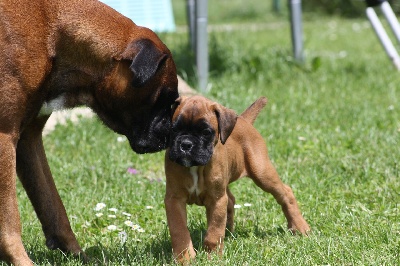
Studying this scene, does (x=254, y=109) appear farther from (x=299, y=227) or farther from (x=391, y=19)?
(x=391, y=19)

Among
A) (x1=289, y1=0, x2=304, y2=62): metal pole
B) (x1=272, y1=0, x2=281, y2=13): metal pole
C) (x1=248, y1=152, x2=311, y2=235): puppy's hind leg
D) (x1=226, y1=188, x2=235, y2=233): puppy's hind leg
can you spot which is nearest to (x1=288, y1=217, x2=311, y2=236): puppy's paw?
(x1=248, y1=152, x2=311, y2=235): puppy's hind leg

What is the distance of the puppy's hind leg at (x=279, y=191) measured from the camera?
14.3 ft

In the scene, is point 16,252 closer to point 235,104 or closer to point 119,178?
point 119,178

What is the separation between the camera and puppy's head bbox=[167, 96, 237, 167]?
3.75 m

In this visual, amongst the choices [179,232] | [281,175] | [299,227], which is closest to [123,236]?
[179,232]

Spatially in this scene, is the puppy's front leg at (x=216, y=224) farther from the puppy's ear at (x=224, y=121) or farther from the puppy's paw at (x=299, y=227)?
the puppy's paw at (x=299, y=227)

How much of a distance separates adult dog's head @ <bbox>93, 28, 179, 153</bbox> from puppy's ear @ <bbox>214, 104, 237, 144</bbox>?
0.25 m

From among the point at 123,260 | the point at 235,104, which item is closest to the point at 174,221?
the point at 123,260

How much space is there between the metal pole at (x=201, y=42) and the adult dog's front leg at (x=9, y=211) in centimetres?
392

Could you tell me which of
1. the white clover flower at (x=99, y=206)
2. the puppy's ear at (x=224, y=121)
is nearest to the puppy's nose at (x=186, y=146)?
the puppy's ear at (x=224, y=121)

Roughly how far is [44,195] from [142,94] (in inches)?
30.4

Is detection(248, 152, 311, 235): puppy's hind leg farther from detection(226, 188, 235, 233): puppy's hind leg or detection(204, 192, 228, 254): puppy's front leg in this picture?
detection(204, 192, 228, 254): puppy's front leg

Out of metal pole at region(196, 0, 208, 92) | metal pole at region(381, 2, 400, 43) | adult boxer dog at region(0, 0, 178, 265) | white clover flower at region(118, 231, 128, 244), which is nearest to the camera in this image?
adult boxer dog at region(0, 0, 178, 265)

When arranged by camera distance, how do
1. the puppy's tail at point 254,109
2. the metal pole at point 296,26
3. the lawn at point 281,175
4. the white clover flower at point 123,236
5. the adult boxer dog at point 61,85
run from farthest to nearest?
the metal pole at point 296,26 < the puppy's tail at point 254,109 < the white clover flower at point 123,236 < the lawn at point 281,175 < the adult boxer dog at point 61,85
